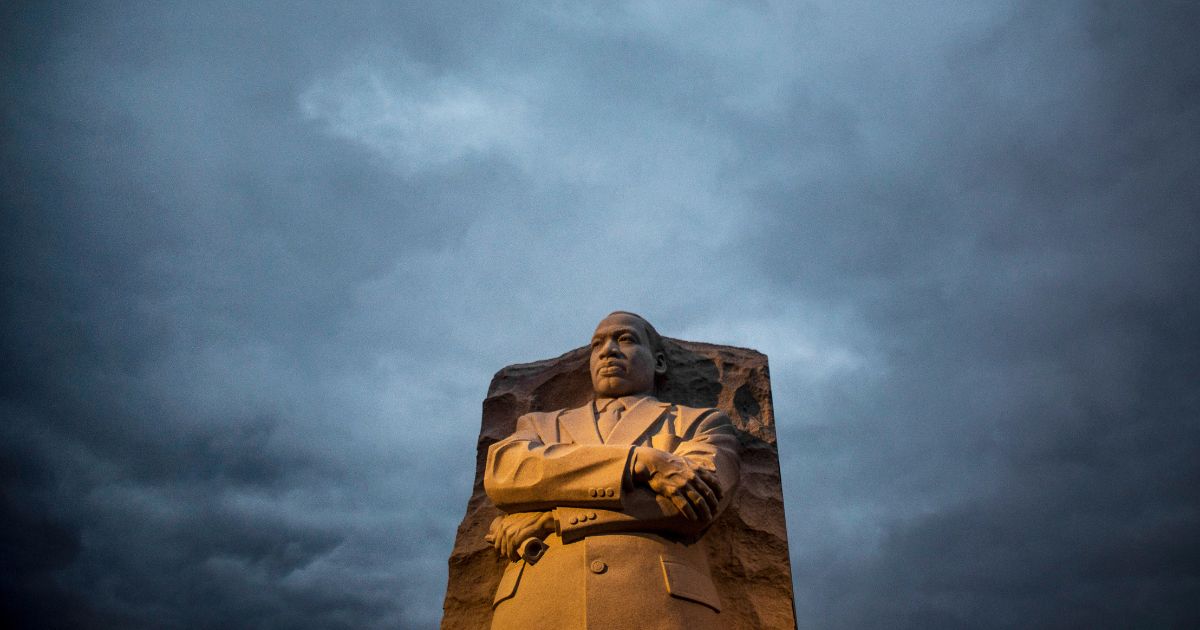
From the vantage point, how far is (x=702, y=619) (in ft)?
15.0

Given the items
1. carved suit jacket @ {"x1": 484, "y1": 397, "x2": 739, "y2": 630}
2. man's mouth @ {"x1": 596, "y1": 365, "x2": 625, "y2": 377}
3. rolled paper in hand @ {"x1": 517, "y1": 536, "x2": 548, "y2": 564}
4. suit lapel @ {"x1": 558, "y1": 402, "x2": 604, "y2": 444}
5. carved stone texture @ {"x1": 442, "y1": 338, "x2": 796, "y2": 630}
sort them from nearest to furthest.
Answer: carved suit jacket @ {"x1": 484, "y1": 397, "x2": 739, "y2": 630}, rolled paper in hand @ {"x1": 517, "y1": 536, "x2": 548, "y2": 564}, carved stone texture @ {"x1": 442, "y1": 338, "x2": 796, "y2": 630}, suit lapel @ {"x1": 558, "y1": 402, "x2": 604, "y2": 444}, man's mouth @ {"x1": 596, "y1": 365, "x2": 625, "y2": 377}

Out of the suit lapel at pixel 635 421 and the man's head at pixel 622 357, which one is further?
the man's head at pixel 622 357

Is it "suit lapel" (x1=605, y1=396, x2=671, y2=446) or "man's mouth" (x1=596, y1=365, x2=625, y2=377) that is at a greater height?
"man's mouth" (x1=596, y1=365, x2=625, y2=377)

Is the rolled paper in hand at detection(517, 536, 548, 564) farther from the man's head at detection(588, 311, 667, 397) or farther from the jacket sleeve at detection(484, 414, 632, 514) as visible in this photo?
the man's head at detection(588, 311, 667, 397)

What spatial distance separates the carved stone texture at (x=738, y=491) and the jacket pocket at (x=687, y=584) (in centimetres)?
19

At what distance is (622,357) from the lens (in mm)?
6344

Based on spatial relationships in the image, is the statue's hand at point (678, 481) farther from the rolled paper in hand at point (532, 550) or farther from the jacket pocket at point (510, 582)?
the jacket pocket at point (510, 582)

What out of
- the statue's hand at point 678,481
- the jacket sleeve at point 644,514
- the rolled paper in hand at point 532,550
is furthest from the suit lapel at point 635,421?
the rolled paper in hand at point 532,550

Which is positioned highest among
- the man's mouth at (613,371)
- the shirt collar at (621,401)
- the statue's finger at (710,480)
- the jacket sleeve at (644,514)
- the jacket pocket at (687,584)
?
the man's mouth at (613,371)

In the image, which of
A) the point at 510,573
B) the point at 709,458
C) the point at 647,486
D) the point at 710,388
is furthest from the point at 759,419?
the point at 510,573

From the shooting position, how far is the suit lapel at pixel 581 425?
568cm

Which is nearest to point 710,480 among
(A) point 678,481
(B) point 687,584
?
(A) point 678,481

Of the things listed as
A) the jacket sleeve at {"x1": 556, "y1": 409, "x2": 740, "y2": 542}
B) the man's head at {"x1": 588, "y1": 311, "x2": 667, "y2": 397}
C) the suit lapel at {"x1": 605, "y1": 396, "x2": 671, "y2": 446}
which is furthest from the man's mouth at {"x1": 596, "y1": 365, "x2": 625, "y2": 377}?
the jacket sleeve at {"x1": 556, "y1": 409, "x2": 740, "y2": 542}

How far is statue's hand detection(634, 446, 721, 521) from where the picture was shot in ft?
15.5
